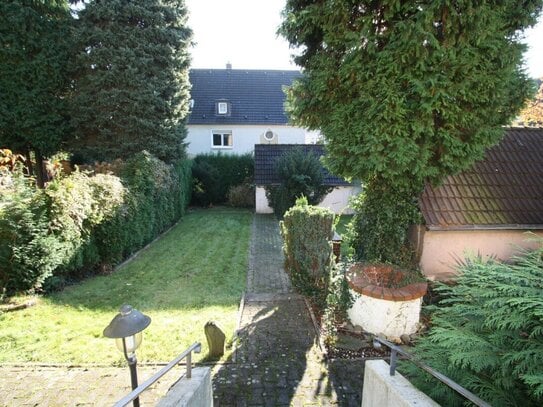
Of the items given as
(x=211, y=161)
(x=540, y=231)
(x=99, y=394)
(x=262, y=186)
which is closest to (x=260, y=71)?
(x=211, y=161)

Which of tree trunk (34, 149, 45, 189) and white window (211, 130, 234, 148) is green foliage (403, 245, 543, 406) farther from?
white window (211, 130, 234, 148)

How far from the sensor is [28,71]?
47.1ft

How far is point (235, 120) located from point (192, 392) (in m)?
23.3

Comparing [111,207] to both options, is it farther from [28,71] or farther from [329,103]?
[28,71]

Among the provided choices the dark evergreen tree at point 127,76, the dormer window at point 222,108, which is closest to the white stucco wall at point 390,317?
the dark evergreen tree at point 127,76

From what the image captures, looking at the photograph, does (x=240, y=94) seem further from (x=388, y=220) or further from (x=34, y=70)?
(x=388, y=220)

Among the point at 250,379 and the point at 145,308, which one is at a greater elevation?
the point at 145,308

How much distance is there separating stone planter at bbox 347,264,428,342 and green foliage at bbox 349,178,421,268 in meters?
1.19

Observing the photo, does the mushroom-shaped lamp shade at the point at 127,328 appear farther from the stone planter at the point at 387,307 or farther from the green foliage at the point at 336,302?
the stone planter at the point at 387,307

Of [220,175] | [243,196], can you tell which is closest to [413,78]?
[243,196]

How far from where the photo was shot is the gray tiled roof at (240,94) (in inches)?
984

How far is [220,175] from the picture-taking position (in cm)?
2184

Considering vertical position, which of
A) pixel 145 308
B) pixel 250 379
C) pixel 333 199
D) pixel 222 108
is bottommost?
pixel 250 379

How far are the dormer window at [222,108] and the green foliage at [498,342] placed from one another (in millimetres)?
24002
